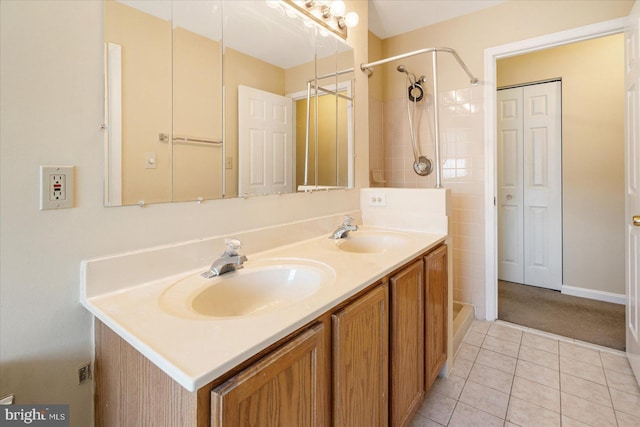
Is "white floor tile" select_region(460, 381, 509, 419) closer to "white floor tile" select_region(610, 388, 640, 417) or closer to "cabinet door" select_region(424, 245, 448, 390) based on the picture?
"cabinet door" select_region(424, 245, 448, 390)

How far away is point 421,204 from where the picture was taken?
70.4 inches

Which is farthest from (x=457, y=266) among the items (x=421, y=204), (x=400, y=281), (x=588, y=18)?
(x=588, y=18)

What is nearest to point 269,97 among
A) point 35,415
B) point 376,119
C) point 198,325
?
point 198,325

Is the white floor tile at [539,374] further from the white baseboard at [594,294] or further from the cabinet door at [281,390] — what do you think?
the cabinet door at [281,390]

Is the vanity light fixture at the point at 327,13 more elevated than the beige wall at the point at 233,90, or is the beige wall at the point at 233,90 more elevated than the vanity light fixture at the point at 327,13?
the vanity light fixture at the point at 327,13

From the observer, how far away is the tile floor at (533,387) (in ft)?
4.85

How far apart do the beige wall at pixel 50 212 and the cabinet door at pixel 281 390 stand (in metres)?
0.57

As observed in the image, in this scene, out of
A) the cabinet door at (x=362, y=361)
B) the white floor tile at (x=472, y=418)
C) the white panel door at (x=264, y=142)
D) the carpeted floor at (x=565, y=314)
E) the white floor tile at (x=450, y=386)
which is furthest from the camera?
the carpeted floor at (x=565, y=314)

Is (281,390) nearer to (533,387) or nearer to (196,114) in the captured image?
(196,114)

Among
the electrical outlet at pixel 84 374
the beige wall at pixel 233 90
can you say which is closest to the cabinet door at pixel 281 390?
the electrical outlet at pixel 84 374

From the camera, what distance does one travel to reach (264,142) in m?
1.38

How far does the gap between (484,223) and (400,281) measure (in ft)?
5.27

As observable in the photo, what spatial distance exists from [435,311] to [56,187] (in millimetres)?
1546

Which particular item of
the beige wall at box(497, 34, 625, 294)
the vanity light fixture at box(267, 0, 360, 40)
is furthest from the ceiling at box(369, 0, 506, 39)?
the beige wall at box(497, 34, 625, 294)
